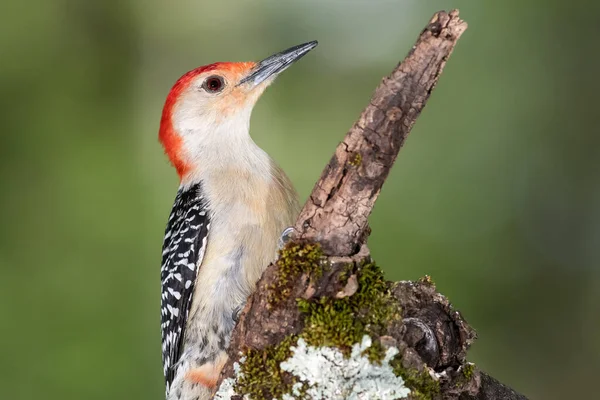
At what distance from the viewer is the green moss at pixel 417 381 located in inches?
90.7

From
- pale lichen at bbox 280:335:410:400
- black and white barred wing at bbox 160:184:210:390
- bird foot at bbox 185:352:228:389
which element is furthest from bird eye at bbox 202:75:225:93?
pale lichen at bbox 280:335:410:400

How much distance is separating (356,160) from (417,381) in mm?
797

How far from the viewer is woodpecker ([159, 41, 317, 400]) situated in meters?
3.38

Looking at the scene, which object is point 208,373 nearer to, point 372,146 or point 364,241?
point 364,241

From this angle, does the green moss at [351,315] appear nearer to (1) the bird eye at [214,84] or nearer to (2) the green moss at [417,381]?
(2) the green moss at [417,381]

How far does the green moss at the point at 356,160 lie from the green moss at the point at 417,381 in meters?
0.68

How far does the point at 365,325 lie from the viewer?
91.1 inches

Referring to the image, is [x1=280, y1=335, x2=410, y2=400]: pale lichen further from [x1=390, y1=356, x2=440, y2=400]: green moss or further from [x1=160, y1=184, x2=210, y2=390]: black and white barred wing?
[x1=160, y1=184, x2=210, y2=390]: black and white barred wing

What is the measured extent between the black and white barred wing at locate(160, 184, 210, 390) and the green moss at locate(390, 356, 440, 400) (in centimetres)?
146

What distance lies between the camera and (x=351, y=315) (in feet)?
7.59

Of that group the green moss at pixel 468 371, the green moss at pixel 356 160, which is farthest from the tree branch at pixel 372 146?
the green moss at pixel 468 371

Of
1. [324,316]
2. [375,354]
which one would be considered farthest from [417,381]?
[324,316]

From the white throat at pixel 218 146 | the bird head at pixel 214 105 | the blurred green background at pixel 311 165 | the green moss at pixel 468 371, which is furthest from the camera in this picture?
the blurred green background at pixel 311 165

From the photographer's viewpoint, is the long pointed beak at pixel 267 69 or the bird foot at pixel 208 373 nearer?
the bird foot at pixel 208 373
